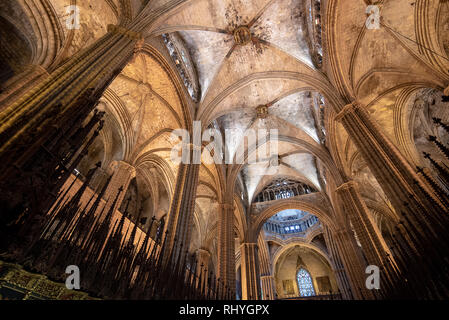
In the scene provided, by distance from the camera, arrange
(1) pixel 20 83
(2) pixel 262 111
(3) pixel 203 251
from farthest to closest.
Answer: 1. (3) pixel 203 251
2. (2) pixel 262 111
3. (1) pixel 20 83

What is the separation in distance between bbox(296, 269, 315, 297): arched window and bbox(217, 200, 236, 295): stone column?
53.2 ft

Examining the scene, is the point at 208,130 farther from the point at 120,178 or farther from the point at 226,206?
the point at 120,178

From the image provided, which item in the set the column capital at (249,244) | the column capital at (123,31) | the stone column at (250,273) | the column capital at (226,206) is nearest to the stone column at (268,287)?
the column capital at (249,244)

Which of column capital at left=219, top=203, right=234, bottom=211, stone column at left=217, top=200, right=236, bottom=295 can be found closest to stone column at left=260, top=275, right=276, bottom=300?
stone column at left=217, top=200, right=236, bottom=295

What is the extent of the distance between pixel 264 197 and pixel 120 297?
15881 mm

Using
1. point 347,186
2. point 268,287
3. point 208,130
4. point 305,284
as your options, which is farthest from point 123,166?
point 305,284

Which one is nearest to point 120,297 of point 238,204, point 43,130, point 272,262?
point 43,130

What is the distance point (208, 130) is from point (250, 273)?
8.85 m

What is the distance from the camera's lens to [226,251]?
9797mm

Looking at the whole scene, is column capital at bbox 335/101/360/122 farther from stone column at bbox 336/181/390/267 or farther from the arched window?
the arched window

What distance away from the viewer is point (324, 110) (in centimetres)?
1185

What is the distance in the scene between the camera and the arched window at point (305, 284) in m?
21.2

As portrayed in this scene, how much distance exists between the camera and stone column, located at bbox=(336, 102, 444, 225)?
4789 mm
